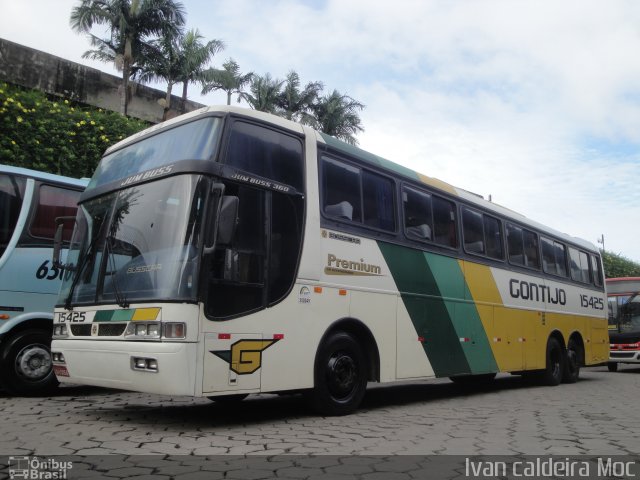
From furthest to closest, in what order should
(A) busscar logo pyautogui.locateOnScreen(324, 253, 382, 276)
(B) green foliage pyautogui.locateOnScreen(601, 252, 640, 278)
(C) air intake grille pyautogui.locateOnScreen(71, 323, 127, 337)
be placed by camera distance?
(B) green foliage pyautogui.locateOnScreen(601, 252, 640, 278) → (A) busscar logo pyautogui.locateOnScreen(324, 253, 382, 276) → (C) air intake grille pyautogui.locateOnScreen(71, 323, 127, 337)

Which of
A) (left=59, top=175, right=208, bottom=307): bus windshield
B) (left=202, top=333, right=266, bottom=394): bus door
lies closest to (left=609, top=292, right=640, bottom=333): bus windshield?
(left=202, top=333, right=266, bottom=394): bus door

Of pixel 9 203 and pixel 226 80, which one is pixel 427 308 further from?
pixel 226 80

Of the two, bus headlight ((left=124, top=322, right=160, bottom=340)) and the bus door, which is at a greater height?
bus headlight ((left=124, top=322, right=160, bottom=340))

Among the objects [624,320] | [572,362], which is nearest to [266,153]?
[572,362]

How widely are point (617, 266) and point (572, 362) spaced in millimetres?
23929

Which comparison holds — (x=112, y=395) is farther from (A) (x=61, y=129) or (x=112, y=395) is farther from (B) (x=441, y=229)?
(A) (x=61, y=129)

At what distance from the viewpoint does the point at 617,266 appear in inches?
1321

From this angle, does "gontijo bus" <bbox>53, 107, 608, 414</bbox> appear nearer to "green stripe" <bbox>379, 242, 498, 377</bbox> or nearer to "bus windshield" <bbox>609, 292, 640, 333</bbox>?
"green stripe" <bbox>379, 242, 498, 377</bbox>

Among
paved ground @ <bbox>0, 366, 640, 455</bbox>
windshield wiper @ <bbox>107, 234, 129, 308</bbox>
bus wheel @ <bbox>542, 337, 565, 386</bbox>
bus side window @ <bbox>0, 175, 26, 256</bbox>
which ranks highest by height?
bus side window @ <bbox>0, 175, 26, 256</bbox>

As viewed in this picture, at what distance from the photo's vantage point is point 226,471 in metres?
3.99

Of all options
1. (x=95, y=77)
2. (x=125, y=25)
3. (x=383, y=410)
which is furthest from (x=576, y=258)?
(x=125, y=25)

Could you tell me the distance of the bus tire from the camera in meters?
7.46

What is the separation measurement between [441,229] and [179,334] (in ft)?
15.9

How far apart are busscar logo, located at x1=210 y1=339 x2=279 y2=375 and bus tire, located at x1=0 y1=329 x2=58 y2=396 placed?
370 centimetres
